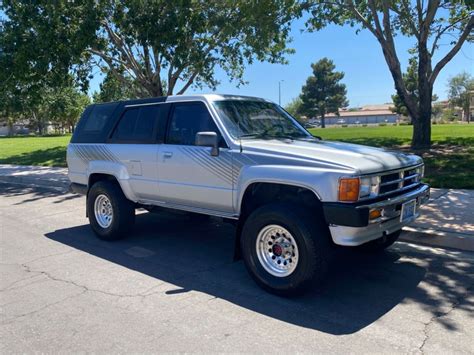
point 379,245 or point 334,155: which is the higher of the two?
point 334,155

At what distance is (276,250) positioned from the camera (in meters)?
4.48

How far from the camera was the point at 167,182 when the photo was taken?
220 inches

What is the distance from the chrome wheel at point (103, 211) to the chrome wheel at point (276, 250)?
9.31 feet

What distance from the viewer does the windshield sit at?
5188 mm

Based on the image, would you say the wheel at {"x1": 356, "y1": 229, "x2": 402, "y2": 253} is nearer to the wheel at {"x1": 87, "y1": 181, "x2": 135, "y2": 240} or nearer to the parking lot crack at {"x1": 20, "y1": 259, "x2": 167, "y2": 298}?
the parking lot crack at {"x1": 20, "y1": 259, "x2": 167, "y2": 298}

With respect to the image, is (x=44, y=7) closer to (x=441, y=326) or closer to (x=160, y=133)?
(x=160, y=133)

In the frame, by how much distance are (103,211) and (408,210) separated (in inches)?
169

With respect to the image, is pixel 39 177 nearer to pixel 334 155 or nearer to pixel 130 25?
pixel 130 25

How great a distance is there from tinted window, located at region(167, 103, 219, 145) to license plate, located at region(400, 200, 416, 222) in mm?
2213

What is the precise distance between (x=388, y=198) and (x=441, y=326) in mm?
1266

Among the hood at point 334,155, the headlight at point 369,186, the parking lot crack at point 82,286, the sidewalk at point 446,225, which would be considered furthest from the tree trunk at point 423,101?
the parking lot crack at point 82,286

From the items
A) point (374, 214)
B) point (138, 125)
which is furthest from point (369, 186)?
point (138, 125)

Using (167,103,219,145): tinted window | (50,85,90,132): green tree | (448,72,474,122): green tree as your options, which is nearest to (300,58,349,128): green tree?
(448,72,474,122): green tree

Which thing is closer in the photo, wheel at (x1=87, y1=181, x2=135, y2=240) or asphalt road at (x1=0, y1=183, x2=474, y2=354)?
asphalt road at (x1=0, y1=183, x2=474, y2=354)
